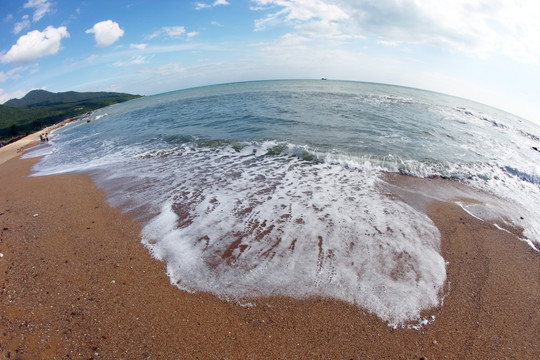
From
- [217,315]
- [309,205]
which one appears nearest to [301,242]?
[309,205]

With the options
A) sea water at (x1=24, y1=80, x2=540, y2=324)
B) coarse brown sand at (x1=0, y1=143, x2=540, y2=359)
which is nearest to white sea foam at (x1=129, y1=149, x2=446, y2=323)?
sea water at (x1=24, y1=80, x2=540, y2=324)

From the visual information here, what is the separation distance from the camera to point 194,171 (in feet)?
35.9

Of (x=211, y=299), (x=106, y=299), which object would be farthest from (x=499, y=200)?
(x=106, y=299)

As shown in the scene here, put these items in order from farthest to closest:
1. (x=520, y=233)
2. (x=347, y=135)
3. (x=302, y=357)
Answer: (x=347, y=135) → (x=520, y=233) → (x=302, y=357)

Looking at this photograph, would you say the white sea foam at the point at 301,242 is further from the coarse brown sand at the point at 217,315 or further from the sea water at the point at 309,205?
the coarse brown sand at the point at 217,315

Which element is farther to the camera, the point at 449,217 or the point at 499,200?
the point at 499,200

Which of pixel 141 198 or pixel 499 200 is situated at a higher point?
pixel 141 198

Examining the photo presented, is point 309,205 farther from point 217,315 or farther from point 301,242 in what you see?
point 217,315

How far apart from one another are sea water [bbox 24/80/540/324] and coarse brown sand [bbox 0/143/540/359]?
1.15ft

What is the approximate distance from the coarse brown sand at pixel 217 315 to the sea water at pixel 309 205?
1.15ft

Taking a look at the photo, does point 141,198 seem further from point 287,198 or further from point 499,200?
point 499,200

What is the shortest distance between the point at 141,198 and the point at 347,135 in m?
13.6

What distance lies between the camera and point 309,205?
762 cm

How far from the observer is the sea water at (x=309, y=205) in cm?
484
